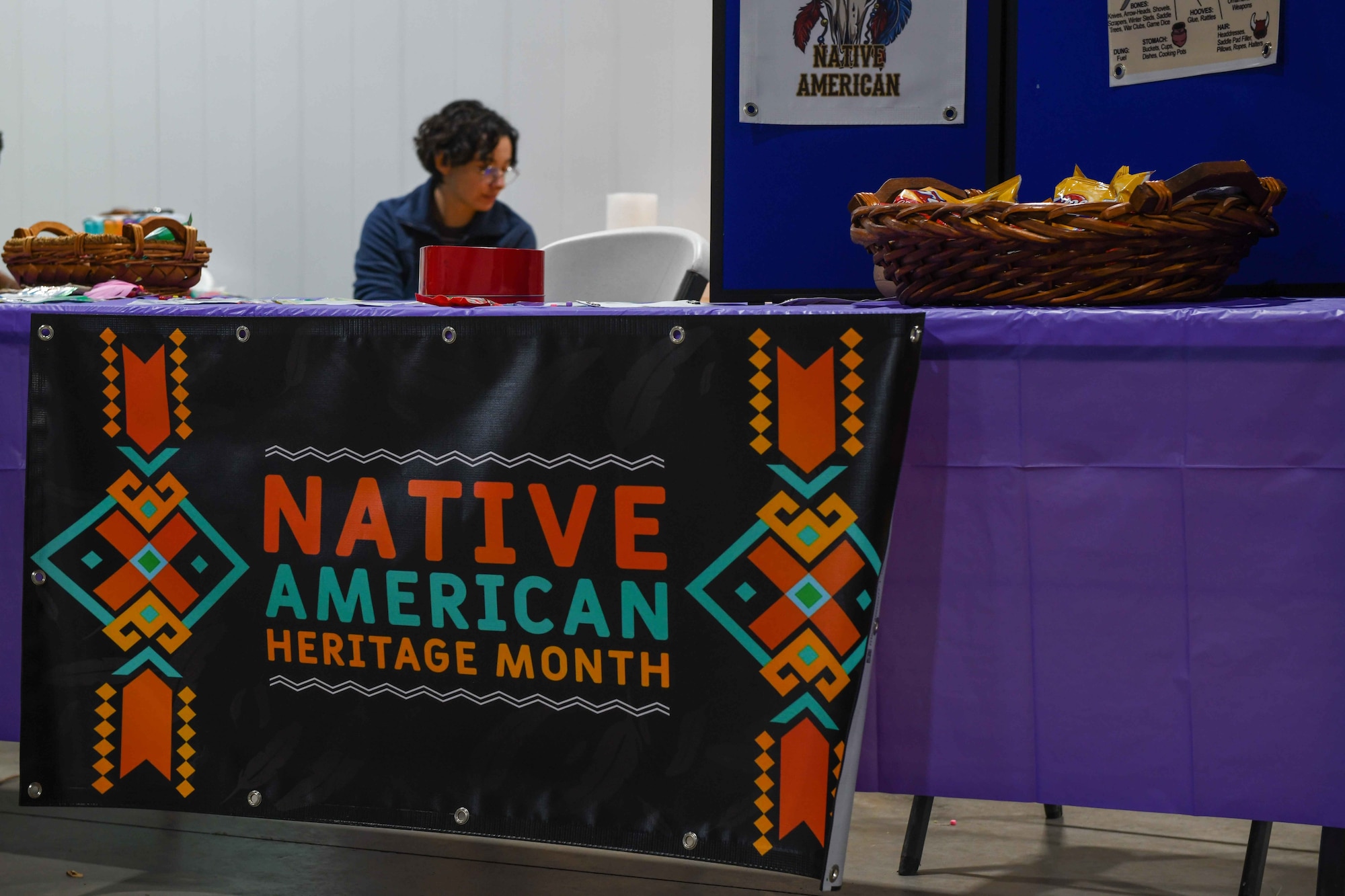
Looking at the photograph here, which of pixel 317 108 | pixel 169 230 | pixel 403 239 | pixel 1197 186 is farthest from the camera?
pixel 317 108

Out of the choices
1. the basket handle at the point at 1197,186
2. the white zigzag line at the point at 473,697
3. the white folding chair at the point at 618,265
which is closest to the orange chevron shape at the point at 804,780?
the white zigzag line at the point at 473,697

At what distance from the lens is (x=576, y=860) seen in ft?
5.33

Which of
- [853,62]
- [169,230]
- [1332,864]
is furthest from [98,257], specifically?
[1332,864]

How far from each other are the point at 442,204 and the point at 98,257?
1671mm

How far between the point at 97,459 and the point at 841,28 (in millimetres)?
898

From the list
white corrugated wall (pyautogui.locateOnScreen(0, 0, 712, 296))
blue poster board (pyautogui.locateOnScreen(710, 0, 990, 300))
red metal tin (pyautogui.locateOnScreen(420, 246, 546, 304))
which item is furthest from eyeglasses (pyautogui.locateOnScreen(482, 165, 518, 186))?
red metal tin (pyautogui.locateOnScreen(420, 246, 546, 304))

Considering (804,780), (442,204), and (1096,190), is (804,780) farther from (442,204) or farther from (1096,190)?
(442,204)

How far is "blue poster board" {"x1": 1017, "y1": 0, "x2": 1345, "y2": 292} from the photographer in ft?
3.98

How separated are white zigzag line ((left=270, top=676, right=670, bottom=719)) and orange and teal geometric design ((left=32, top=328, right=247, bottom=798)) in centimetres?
12

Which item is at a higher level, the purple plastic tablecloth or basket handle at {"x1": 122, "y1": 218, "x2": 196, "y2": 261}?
basket handle at {"x1": 122, "y1": 218, "x2": 196, "y2": 261}

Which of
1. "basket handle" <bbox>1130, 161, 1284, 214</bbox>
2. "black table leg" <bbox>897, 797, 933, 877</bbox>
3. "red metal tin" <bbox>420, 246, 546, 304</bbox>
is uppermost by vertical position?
"basket handle" <bbox>1130, 161, 1284, 214</bbox>

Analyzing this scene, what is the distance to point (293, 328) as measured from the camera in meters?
1.14

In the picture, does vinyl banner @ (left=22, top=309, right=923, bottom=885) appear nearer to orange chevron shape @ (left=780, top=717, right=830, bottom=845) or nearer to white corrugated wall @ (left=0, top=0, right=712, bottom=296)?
orange chevron shape @ (left=780, top=717, right=830, bottom=845)

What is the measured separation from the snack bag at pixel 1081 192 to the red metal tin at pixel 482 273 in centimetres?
50
